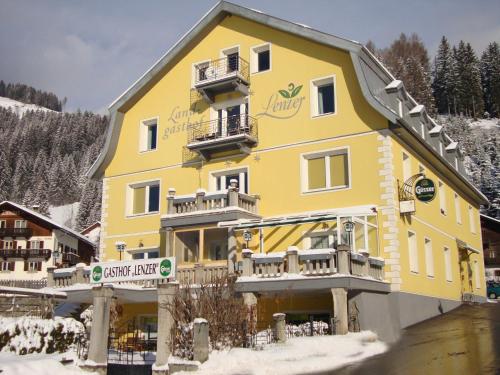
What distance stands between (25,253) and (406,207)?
183 ft

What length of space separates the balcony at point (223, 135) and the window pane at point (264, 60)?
2.58 m

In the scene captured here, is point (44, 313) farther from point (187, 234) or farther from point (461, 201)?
point (461, 201)

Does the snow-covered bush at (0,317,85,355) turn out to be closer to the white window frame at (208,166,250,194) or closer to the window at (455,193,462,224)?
the white window frame at (208,166,250,194)

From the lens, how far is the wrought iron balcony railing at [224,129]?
28.4 meters

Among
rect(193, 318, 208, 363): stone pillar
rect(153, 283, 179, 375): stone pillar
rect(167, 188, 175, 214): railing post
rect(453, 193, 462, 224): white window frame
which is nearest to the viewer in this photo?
rect(193, 318, 208, 363): stone pillar

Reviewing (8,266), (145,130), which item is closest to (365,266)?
(145,130)

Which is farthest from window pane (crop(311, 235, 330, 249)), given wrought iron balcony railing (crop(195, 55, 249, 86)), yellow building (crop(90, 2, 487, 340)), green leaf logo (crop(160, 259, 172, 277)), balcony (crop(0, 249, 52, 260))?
balcony (crop(0, 249, 52, 260))

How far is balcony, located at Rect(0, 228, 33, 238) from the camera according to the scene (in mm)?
70125

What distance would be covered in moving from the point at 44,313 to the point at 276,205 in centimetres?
1074

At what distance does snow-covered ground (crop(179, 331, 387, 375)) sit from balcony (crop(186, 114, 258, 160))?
1207 cm

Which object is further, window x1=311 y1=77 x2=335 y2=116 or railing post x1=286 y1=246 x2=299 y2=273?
window x1=311 y1=77 x2=335 y2=116

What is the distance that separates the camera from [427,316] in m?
26.0

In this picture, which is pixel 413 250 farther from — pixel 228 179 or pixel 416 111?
pixel 228 179

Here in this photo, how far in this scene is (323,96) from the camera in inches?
1072
